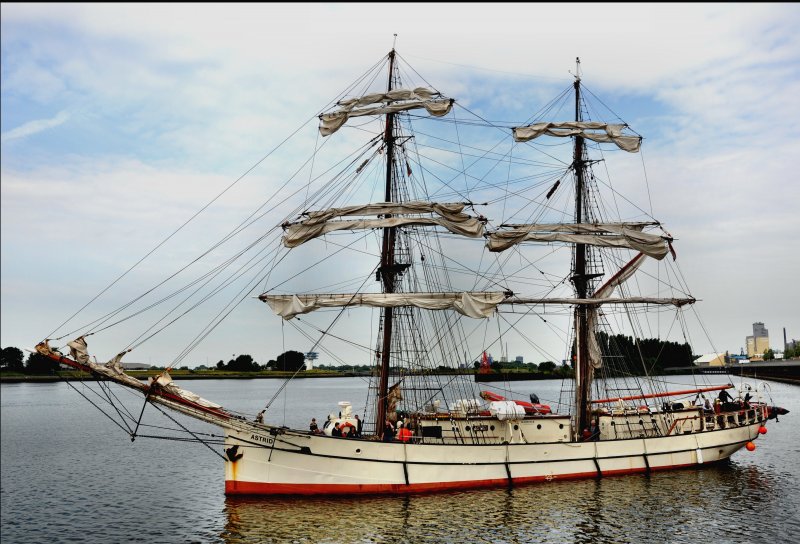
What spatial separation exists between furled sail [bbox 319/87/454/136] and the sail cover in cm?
753

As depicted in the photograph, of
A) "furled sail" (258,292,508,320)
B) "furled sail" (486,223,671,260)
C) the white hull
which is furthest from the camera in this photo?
"furled sail" (486,223,671,260)

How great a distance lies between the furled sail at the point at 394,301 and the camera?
34625 mm

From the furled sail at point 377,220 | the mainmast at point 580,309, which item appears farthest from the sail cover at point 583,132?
the furled sail at point 377,220

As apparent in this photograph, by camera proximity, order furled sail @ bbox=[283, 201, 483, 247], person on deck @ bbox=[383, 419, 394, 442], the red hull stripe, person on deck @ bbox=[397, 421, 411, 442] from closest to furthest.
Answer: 1. the red hull stripe
2. person on deck @ bbox=[397, 421, 411, 442]
3. person on deck @ bbox=[383, 419, 394, 442]
4. furled sail @ bbox=[283, 201, 483, 247]

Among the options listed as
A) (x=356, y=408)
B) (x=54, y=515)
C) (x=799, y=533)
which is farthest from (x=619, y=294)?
(x=356, y=408)

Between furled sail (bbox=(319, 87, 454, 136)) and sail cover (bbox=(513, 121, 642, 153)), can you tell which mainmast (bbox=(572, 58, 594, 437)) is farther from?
furled sail (bbox=(319, 87, 454, 136))

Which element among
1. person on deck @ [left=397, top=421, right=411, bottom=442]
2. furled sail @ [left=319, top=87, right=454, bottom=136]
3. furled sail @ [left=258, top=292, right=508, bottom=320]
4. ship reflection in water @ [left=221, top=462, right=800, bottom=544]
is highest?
furled sail @ [left=319, top=87, right=454, bottom=136]

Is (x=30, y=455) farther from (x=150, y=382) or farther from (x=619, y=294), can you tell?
(x=619, y=294)

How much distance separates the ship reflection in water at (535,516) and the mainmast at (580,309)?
532cm

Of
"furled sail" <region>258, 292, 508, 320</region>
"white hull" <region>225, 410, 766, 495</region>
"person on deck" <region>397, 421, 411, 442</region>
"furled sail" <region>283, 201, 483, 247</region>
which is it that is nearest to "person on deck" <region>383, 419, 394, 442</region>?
"person on deck" <region>397, 421, 411, 442</region>

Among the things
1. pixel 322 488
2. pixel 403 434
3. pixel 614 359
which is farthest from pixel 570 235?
pixel 614 359

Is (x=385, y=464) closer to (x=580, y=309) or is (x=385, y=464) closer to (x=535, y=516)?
(x=535, y=516)

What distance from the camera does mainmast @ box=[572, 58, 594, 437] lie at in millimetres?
39281

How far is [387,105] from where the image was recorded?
3709cm
